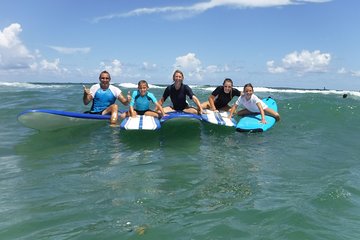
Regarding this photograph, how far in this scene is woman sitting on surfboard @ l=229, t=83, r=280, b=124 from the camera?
8.74 meters

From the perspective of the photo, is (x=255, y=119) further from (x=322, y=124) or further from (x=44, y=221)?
(x=44, y=221)

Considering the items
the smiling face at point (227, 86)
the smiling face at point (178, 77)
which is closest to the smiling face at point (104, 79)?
the smiling face at point (178, 77)

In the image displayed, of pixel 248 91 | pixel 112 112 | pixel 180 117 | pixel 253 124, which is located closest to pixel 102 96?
pixel 112 112

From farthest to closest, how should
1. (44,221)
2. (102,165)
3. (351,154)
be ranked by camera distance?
(351,154) → (102,165) → (44,221)

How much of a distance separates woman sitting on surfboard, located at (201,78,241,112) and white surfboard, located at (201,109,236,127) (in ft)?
1.17

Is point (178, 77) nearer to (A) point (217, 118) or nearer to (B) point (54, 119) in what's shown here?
(A) point (217, 118)

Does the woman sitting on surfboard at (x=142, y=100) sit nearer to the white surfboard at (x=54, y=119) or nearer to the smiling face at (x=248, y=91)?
the white surfboard at (x=54, y=119)

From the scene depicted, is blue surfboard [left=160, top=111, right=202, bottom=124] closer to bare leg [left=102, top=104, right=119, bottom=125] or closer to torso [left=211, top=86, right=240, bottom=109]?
bare leg [left=102, top=104, right=119, bottom=125]

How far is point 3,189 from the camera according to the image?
4.62 m

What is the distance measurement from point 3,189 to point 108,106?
171 inches

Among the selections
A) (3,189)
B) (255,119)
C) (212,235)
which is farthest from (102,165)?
(255,119)

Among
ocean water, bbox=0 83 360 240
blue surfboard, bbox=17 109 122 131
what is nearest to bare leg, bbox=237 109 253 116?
ocean water, bbox=0 83 360 240

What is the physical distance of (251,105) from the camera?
9.16 m

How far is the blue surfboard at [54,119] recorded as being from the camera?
805 cm
